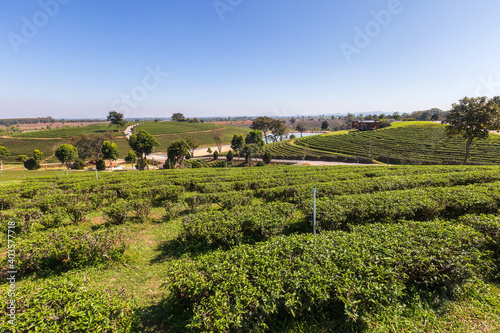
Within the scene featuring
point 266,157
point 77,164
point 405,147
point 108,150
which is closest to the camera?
point 77,164

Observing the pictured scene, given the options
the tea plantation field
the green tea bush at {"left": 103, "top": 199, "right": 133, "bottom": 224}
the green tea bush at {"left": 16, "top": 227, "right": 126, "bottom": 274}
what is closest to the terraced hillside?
the tea plantation field

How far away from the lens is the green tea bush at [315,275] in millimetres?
3789

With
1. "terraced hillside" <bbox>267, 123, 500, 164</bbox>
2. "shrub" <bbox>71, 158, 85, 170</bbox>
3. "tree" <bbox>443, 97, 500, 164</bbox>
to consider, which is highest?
"tree" <bbox>443, 97, 500, 164</bbox>

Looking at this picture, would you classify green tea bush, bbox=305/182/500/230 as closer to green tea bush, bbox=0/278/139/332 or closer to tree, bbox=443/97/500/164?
green tea bush, bbox=0/278/139/332

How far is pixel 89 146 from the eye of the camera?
180 ft

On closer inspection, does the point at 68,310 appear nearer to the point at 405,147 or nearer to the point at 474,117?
A: the point at 474,117

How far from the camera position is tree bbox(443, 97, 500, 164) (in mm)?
30094

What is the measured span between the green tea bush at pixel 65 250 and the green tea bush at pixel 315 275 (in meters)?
3.37

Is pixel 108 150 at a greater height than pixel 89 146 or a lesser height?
lesser

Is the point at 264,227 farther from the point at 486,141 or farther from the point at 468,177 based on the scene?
the point at 486,141

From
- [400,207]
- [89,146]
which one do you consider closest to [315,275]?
[400,207]

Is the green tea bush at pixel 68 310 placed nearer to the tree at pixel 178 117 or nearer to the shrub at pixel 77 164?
the shrub at pixel 77 164

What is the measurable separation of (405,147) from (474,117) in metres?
29.2

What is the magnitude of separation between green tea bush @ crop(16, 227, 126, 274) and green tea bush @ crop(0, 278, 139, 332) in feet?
8.27
